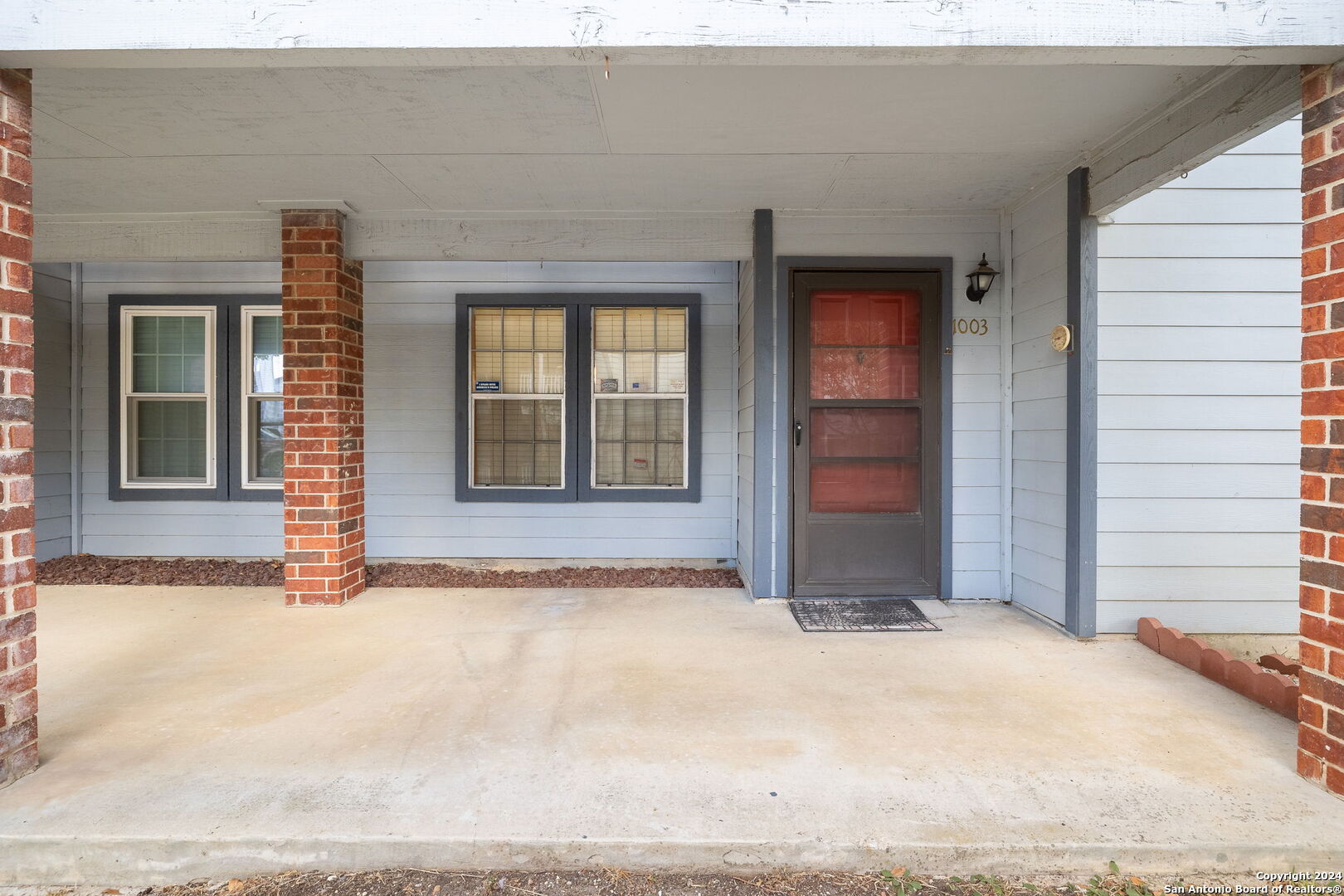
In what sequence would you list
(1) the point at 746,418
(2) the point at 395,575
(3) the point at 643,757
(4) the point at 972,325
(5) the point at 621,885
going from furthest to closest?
(2) the point at 395,575 < (1) the point at 746,418 < (4) the point at 972,325 < (3) the point at 643,757 < (5) the point at 621,885

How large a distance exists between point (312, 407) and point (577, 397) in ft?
5.73

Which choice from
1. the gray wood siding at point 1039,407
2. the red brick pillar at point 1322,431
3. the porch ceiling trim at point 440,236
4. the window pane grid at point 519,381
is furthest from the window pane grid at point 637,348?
the red brick pillar at point 1322,431

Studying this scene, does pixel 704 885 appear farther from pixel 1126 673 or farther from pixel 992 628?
pixel 992 628

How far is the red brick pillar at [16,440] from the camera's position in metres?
1.95

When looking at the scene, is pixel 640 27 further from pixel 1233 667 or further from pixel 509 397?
pixel 509 397

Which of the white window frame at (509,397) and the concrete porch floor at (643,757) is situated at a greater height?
the white window frame at (509,397)

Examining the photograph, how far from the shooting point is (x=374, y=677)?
2.82m

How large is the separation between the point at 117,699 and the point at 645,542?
10.2 feet

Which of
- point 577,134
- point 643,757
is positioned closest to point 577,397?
point 577,134

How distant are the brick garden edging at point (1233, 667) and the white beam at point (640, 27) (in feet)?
6.93

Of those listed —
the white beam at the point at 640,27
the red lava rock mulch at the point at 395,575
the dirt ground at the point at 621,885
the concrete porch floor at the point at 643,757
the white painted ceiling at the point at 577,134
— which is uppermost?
the white painted ceiling at the point at 577,134

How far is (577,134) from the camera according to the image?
296 centimetres

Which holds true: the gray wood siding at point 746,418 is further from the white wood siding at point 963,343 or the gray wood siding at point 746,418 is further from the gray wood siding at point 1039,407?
the gray wood siding at point 1039,407

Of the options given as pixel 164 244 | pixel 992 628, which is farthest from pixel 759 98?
pixel 164 244
